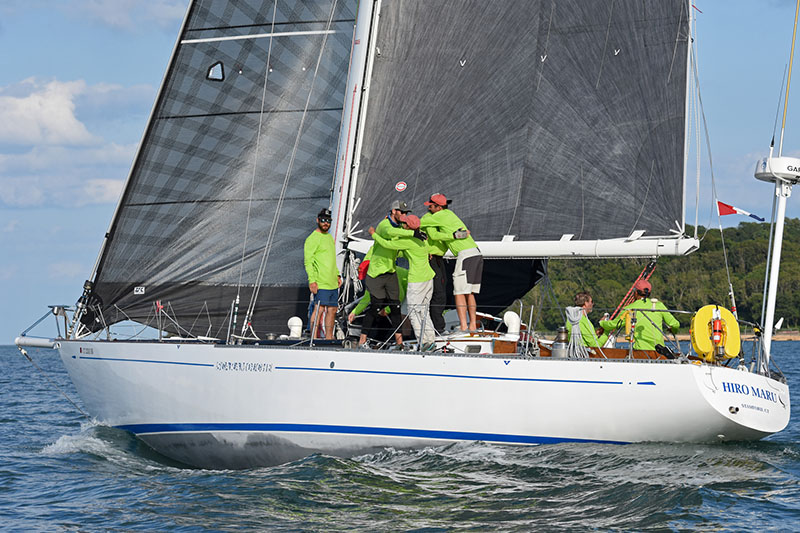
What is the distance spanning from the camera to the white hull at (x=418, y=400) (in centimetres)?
820

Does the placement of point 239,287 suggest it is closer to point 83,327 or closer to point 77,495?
point 83,327

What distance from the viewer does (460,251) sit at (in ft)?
32.1

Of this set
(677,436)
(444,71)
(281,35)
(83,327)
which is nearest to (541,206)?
(444,71)

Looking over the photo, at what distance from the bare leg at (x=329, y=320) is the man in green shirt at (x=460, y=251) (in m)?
1.43

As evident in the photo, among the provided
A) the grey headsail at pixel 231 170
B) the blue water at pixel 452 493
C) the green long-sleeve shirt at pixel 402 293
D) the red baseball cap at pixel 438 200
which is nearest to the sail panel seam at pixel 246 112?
the grey headsail at pixel 231 170

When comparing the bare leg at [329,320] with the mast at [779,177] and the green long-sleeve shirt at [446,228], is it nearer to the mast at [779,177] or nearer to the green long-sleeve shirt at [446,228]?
the green long-sleeve shirt at [446,228]

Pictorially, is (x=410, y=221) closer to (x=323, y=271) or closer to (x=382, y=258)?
(x=382, y=258)

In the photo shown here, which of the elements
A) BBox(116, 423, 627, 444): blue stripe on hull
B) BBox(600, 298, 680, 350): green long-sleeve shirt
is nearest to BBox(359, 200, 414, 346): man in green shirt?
BBox(116, 423, 627, 444): blue stripe on hull

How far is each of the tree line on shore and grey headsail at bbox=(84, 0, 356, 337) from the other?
1077 inches

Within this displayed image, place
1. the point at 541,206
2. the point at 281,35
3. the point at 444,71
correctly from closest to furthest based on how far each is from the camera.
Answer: the point at 541,206
the point at 444,71
the point at 281,35

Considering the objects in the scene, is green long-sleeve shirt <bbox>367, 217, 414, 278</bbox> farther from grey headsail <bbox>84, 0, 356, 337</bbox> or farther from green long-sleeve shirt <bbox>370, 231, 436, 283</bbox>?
grey headsail <bbox>84, 0, 356, 337</bbox>

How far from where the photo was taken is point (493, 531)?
6.63 metres

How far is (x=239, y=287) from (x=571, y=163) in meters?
4.24

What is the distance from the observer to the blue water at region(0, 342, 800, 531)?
6988mm
